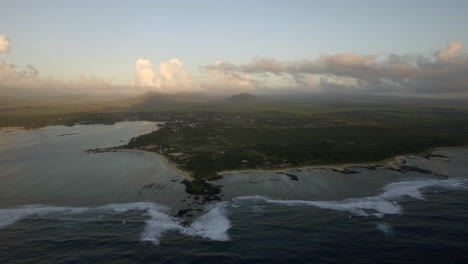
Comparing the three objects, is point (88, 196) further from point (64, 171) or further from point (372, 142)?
point (372, 142)

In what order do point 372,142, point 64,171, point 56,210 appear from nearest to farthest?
1. point 56,210
2. point 64,171
3. point 372,142

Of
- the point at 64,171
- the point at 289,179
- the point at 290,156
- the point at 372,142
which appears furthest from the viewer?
the point at 372,142

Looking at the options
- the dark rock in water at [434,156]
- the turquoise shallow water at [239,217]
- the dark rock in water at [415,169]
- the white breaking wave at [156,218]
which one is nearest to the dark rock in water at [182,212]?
the turquoise shallow water at [239,217]

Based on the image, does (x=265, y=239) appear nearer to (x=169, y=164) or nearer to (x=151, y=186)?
(x=151, y=186)

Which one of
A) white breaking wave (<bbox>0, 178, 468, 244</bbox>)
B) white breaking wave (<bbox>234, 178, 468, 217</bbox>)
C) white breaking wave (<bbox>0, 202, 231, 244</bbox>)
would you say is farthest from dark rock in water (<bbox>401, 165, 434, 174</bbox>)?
white breaking wave (<bbox>0, 202, 231, 244</bbox>)

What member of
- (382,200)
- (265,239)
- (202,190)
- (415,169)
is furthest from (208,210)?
(415,169)

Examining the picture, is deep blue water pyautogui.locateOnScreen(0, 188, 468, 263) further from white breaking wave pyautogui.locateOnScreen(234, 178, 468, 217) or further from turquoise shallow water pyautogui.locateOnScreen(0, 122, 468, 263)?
white breaking wave pyautogui.locateOnScreen(234, 178, 468, 217)

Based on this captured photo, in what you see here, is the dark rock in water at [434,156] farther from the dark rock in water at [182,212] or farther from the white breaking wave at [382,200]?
the dark rock in water at [182,212]

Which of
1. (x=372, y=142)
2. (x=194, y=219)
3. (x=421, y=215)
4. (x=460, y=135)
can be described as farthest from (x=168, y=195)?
(x=460, y=135)
